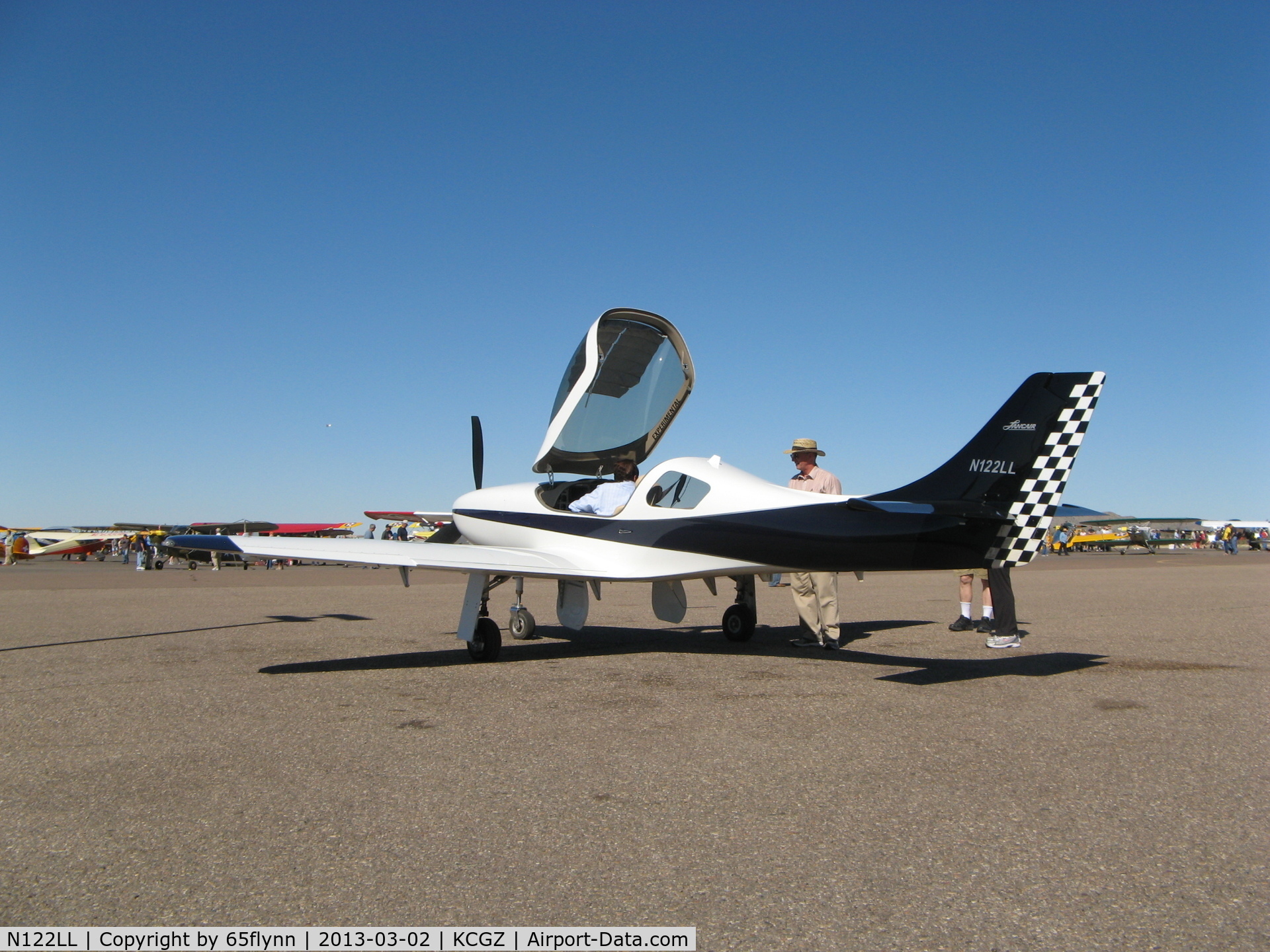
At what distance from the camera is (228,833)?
343 cm

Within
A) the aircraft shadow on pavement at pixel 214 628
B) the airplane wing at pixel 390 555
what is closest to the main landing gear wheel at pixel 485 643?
the airplane wing at pixel 390 555

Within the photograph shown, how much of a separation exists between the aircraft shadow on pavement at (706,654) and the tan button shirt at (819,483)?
168 centimetres

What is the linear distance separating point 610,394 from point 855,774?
6649mm

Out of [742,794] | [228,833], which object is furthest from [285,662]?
[742,794]

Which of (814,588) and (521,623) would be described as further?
(521,623)

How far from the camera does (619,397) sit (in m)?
10.4

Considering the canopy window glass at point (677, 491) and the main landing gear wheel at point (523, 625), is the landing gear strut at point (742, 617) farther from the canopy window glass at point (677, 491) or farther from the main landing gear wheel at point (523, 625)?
the main landing gear wheel at point (523, 625)

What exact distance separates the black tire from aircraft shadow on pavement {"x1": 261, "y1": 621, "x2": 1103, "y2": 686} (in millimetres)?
84

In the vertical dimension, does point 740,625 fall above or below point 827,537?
below

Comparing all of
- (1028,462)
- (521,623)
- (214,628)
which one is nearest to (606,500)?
(521,623)

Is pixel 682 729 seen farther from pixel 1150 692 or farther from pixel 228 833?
pixel 1150 692

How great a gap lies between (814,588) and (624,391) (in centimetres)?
310

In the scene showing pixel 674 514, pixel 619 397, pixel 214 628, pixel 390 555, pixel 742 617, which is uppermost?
pixel 619 397

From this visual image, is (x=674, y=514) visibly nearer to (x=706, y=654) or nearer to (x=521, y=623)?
(x=706, y=654)
